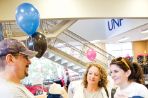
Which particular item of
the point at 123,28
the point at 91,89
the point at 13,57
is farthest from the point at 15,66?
the point at 123,28

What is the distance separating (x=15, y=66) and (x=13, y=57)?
0.05 metres

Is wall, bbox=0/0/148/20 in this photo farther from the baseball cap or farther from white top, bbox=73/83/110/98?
the baseball cap

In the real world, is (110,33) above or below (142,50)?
above

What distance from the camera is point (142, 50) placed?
48.5ft

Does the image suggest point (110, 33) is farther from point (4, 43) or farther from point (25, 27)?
point (4, 43)

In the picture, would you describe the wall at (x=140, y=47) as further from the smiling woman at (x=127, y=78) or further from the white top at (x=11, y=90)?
the white top at (x=11, y=90)

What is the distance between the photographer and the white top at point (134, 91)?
6.60 feet

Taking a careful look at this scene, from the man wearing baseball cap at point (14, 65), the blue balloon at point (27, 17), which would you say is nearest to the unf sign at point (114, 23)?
the blue balloon at point (27, 17)

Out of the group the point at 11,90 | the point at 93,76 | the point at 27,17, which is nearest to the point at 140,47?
the point at 27,17

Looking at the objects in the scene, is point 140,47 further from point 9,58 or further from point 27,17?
point 9,58

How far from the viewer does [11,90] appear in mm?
1227

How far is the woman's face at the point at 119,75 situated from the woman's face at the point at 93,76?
2.74ft

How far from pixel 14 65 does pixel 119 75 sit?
1112mm

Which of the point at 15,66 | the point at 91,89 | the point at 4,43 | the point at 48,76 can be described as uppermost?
the point at 4,43
